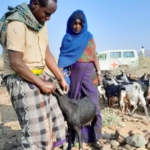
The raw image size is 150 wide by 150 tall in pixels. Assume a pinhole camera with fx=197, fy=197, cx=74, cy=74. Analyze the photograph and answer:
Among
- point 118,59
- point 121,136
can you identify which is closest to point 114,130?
point 121,136

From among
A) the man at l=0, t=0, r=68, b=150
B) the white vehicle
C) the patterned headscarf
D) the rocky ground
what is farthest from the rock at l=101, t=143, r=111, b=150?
the white vehicle

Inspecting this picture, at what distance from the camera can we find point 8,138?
14.1 feet

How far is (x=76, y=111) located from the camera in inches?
110

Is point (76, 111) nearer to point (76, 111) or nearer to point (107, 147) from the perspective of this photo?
point (76, 111)

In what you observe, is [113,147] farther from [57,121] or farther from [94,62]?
[57,121]

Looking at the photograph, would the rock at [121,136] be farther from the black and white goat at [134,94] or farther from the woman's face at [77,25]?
the black and white goat at [134,94]

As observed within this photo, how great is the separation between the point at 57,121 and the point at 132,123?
3.78 meters

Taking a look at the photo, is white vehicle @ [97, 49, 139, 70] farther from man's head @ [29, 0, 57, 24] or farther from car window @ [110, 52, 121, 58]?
man's head @ [29, 0, 57, 24]

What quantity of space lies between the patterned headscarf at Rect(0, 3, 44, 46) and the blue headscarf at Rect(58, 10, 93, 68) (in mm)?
1641

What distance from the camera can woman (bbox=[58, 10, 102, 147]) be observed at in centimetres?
342

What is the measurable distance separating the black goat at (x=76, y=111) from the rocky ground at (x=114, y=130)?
0.82 metres

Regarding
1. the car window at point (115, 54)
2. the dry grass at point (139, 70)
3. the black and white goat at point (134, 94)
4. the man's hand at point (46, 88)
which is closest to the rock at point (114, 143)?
the man's hand at point (46, 88)

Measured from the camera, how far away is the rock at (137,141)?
3361 mm

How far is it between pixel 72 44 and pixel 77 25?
0.34m
